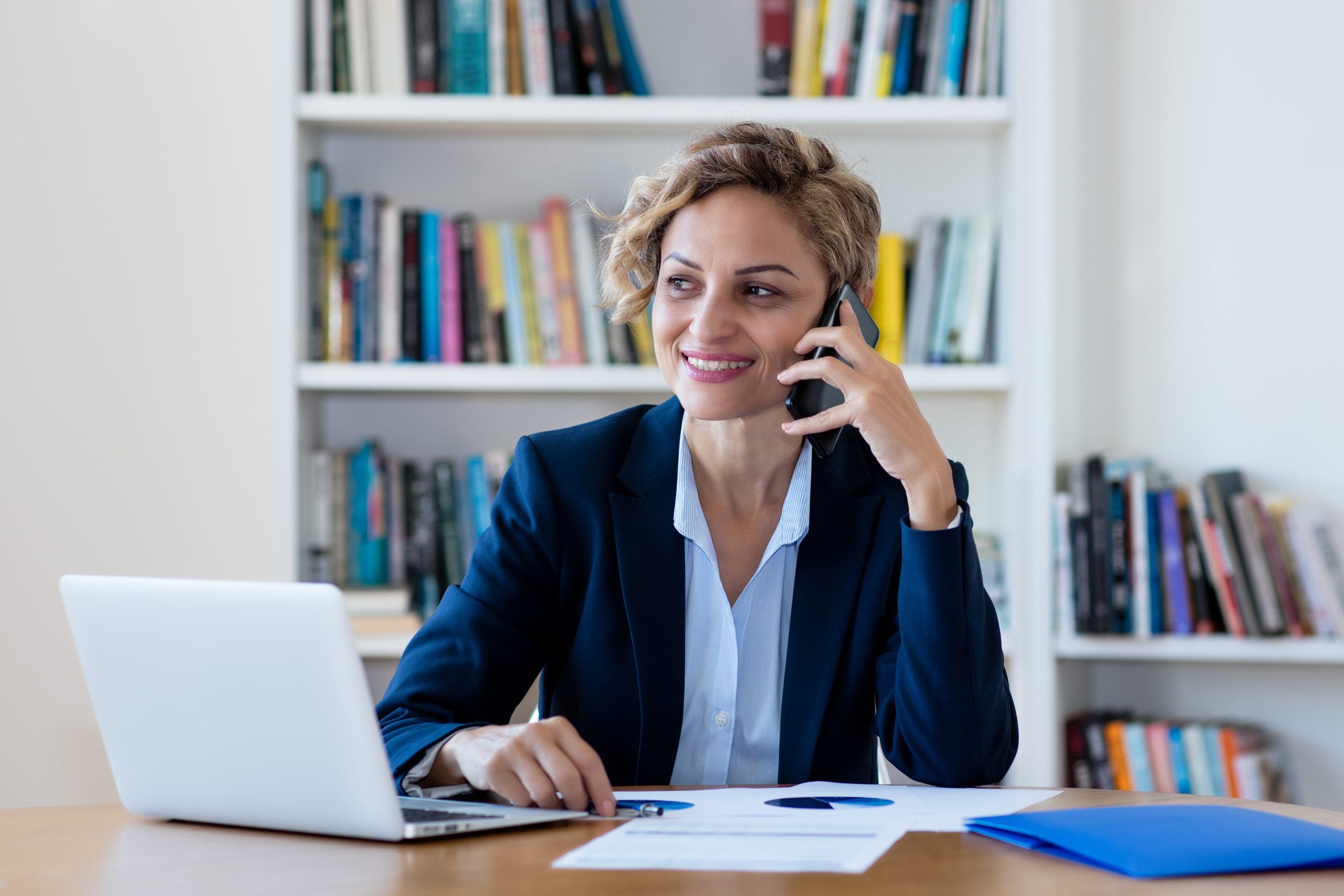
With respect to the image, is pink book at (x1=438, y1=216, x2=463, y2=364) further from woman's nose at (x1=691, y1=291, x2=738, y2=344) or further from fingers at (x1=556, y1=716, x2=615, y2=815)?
fingers at (x1=556, y1=716, x2=615, y2=815)

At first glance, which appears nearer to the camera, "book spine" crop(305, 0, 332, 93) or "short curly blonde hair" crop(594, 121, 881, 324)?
"short curly blonde hair" crop(594, 121, 881, 324)

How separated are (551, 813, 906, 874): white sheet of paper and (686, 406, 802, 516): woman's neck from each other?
0.58m

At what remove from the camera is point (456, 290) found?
2.28m

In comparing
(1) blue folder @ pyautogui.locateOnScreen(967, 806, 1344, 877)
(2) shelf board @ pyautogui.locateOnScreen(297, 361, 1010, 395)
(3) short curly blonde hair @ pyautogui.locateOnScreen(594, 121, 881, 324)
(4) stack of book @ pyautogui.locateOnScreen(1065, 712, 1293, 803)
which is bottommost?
(4) stack of book @ pyautogui.locateOnScreen(1065, 712, 1293, 803)

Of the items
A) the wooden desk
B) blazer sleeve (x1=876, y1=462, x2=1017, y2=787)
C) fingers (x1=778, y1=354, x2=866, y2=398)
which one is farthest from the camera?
fingers (x1=778, y1=354, x2=866, y2=398)

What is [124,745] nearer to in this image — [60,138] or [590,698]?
[590,698]

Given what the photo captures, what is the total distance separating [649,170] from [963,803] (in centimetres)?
176

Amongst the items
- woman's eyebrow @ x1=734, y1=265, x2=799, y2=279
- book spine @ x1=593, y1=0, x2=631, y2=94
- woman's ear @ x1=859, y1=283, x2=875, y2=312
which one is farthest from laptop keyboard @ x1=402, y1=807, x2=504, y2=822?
book spine @ x1=593, y1=0, x2=631, y2=94

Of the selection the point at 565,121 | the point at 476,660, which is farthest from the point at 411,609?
the point at 476,660

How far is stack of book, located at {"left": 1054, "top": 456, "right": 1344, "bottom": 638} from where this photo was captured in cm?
215

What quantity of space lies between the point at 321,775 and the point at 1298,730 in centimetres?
224

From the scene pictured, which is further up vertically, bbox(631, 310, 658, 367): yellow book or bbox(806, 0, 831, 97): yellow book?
bbox(806, 0, 831, 97): yellow book

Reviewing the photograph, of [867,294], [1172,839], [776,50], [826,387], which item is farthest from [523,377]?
[1172,839]

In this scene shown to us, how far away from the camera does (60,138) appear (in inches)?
96.1
